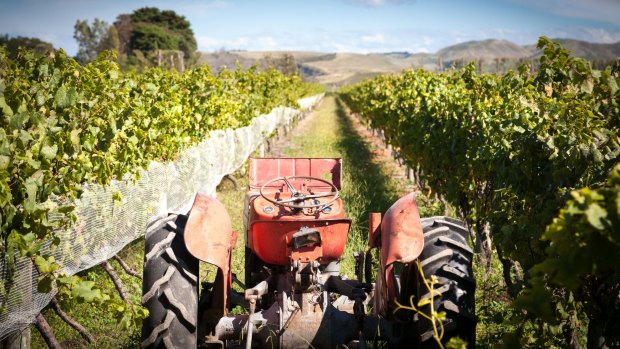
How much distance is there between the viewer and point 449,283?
3.01 m

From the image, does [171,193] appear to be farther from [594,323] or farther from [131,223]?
[594,323]

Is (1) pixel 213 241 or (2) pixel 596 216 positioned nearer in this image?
(2) pixel 596 216

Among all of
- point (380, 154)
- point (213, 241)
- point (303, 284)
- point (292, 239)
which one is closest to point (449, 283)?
point (303, 284)

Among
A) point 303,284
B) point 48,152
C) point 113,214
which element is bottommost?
point 303,284

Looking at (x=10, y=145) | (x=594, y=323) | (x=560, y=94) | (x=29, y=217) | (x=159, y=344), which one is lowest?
(x=159, y=344)

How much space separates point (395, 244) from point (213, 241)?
1.12 metres

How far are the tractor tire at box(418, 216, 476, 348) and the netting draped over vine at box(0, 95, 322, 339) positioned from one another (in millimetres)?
1888

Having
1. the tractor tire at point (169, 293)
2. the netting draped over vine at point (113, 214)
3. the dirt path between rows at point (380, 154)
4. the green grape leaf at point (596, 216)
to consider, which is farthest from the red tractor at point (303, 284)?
the dirt path between rows at point (380, 154)

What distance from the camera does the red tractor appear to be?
9.64 ft

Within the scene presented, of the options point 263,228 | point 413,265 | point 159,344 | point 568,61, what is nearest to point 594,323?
point 413,265

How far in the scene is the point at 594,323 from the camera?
2727 millimetres

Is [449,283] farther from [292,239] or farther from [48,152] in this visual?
[48,152]

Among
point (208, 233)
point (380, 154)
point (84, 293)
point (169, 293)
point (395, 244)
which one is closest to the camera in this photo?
point (84, 293)

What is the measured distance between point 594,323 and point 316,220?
5.35 feet
